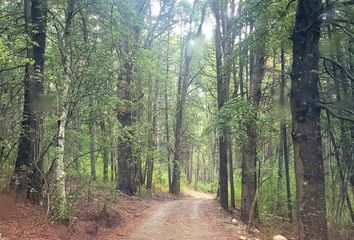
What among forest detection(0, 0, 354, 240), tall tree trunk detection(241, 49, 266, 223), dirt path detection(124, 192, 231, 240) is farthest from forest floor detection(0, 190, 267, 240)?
tall tree trunk detection(241, 49, 266, 223)

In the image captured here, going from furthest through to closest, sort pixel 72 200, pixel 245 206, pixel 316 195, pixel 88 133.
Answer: pixel 245 206 < pixel 88 133 < pixel 72 200 < pixel 316 195

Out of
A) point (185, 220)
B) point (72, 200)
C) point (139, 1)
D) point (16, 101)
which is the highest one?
point (139, 1)

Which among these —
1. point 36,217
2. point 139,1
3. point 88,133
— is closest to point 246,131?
point 88,133

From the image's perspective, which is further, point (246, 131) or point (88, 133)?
point (246, 131)

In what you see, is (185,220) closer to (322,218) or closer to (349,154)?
(349,154)

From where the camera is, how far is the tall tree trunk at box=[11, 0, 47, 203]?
10828 millimetres

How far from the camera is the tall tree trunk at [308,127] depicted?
17.9ft

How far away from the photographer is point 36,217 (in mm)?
9922

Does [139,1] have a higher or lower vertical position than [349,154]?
higher

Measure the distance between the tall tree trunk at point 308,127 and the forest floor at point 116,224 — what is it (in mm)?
5776

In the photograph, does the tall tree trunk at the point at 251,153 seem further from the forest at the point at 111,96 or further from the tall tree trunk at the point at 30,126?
the tall tree trunk at the point at 30,126

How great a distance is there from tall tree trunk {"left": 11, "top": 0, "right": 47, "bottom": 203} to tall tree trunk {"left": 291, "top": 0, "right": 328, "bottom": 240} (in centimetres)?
752

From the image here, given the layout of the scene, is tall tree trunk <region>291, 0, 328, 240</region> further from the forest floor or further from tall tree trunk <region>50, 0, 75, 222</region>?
tall tree trunk <region>50, 0, 75, 222</region>

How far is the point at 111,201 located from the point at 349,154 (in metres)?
9.31
